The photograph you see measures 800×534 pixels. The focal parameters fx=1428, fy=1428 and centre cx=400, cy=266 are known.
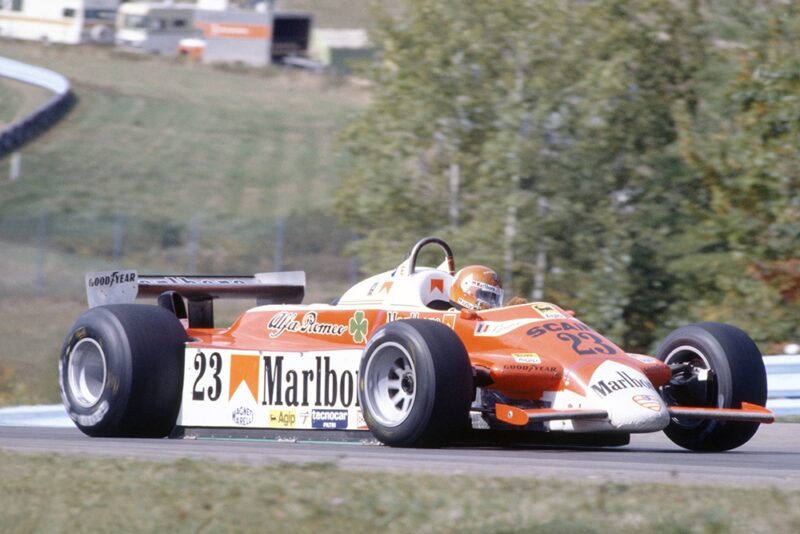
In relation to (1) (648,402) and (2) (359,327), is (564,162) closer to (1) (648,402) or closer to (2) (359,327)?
(2) (359,327)

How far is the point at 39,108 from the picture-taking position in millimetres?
52188

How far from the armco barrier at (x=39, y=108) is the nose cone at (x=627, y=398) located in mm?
39571

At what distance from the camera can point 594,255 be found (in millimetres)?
22719

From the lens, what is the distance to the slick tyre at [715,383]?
9023 millimetres

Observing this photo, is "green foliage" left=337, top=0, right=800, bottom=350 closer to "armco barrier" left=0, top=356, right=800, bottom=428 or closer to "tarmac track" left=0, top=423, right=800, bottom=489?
"armco barrier" left=0, top=356, right=800, bottom=428

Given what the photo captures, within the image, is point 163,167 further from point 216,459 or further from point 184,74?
point 216,459

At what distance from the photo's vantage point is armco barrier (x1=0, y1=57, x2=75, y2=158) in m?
46.8

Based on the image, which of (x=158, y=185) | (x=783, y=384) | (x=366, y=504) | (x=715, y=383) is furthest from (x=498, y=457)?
(x=158, y=185)

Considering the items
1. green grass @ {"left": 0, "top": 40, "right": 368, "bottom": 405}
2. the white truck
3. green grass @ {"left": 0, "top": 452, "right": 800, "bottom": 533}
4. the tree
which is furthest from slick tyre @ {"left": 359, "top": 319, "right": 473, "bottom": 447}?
the white truck

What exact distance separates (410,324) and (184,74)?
6224 cm

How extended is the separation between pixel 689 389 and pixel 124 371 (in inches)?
146

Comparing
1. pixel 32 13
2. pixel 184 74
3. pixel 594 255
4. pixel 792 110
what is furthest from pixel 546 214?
pixel 32 13

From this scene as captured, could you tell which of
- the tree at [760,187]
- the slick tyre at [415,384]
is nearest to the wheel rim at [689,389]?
the slick tyre at [415,384]

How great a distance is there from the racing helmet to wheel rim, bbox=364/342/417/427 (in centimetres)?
112
